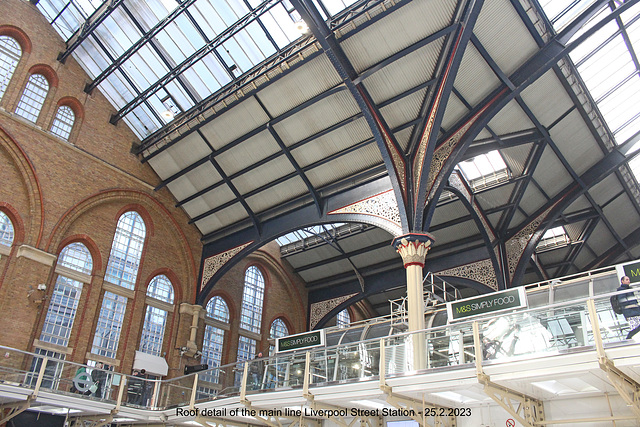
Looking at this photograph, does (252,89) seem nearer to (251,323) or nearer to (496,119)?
(496,119)

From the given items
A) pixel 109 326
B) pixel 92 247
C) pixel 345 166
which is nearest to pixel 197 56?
pixel 345 166

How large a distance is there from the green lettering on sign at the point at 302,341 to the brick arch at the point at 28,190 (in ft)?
34.1

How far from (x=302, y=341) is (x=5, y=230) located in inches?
485

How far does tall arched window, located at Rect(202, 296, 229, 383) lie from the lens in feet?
84.4

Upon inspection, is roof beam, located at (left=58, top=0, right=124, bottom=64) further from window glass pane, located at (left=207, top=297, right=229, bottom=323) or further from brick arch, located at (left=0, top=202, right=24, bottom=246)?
window glass pane, located at (left=207, top=297, right=229, bottom=323)

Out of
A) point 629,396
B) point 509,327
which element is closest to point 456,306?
point 509,327

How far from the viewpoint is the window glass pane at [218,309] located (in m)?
26.7

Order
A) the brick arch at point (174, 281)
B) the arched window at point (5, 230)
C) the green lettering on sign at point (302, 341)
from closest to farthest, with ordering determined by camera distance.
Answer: the green lettering on sign at point (302, 341) < the arched window at point (5, 230) < the brick arch at point (174, 281)

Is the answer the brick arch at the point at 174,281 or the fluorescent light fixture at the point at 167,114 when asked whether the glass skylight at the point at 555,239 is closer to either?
the brick arch at the point at 174,281

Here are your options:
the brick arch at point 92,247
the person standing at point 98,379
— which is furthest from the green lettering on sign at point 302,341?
the brick arch at point 92,247

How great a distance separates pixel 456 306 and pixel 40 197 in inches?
643

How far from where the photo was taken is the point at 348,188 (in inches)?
869

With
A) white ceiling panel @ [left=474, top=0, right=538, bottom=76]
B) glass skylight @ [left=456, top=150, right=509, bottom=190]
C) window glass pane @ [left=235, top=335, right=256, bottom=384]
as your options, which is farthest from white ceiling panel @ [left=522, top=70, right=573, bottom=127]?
window glass pane @ [left=235, top=335, right=256, bottom=384]

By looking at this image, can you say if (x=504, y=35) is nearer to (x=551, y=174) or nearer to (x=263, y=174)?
(x=551, y=174)
